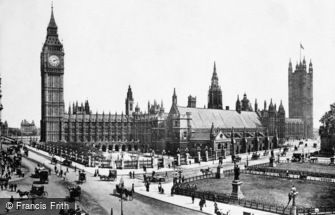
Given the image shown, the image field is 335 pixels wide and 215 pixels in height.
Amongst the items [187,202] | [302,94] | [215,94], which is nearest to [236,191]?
[187,202]

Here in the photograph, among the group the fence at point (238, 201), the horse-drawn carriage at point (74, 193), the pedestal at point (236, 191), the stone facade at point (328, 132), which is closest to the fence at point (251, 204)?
the fence at point (238, 201)

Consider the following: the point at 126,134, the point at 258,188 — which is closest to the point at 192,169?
the point at 258,188

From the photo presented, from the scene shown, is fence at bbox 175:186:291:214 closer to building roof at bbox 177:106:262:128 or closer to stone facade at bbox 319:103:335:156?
stone facade at bbox 319:103:335:156

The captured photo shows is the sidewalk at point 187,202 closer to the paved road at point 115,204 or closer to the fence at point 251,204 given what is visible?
the fence at point 251,204

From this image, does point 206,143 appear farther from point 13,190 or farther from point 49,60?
point 49,60

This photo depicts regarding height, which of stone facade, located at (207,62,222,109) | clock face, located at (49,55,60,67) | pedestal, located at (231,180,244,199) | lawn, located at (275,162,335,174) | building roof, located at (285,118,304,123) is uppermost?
clock face, located at (49,55,60,67)

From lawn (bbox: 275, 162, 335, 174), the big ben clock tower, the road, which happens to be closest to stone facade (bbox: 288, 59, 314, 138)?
the big ben clock tower
